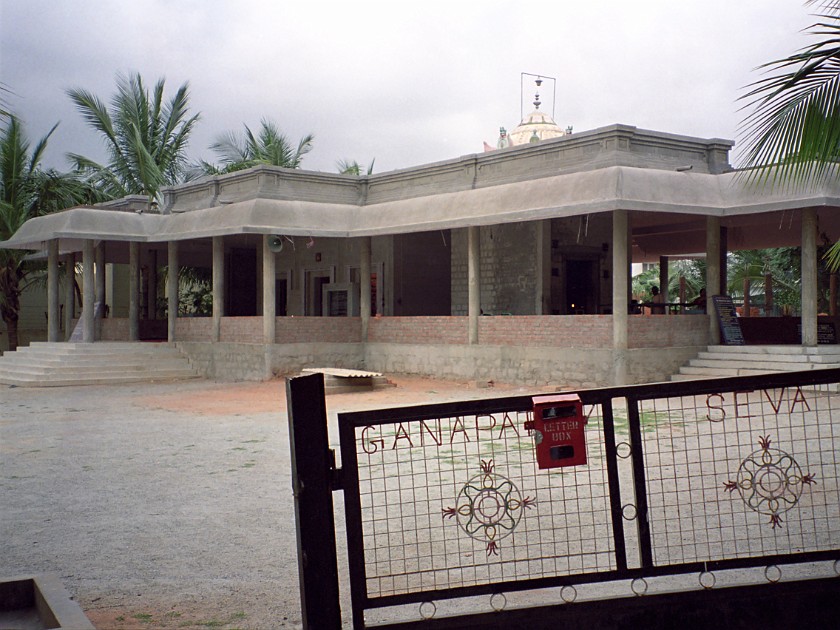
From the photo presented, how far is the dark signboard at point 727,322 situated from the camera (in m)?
16.8

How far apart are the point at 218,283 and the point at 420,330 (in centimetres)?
529

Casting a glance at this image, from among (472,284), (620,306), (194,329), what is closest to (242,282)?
(194,329)

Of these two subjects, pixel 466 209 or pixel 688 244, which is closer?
pixel 466 209

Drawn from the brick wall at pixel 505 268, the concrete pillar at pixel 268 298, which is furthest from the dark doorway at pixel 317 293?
the brick wall at pixel 505 268

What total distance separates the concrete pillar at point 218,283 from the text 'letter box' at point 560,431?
59.6 ft

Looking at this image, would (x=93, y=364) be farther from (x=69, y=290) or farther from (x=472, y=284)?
(x=472, y=284)

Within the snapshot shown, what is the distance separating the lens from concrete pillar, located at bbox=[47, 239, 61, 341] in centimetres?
2322

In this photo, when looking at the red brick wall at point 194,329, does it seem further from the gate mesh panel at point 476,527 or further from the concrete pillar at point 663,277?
the gate mesh panel at point 476,527

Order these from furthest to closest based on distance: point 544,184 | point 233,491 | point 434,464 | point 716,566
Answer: point 544,184
point 434,464
point 233,491
point 716,566

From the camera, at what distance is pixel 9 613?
4.27m

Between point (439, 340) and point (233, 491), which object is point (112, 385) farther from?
point (233, 491)

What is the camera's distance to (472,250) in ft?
59.5

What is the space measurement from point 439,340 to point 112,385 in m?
7.59

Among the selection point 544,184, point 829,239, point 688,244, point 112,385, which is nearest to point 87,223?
point 112,385
